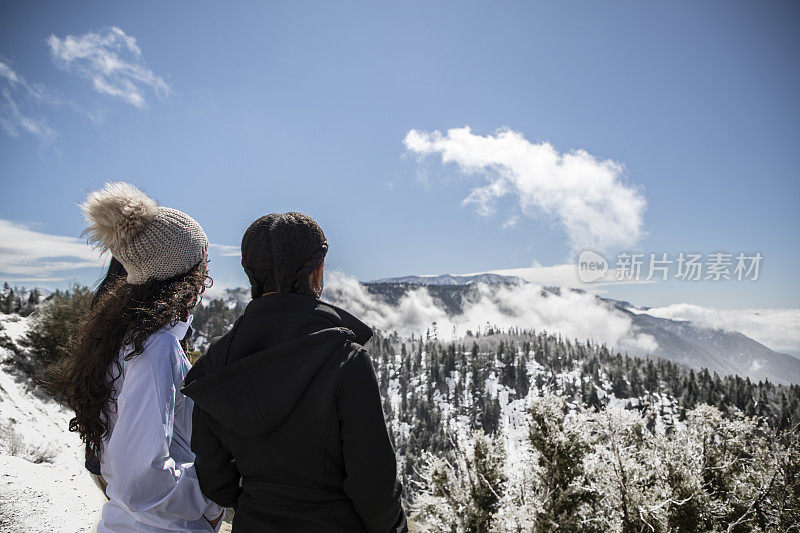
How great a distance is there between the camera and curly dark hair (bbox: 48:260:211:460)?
Answer: 8.27ft

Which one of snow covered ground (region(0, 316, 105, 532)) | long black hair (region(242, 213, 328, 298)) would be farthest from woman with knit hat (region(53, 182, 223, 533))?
snow covered ground (region(0, 316, 105, 532))

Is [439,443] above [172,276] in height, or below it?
below

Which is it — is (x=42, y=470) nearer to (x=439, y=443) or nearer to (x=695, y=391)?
(x=439, y=443)

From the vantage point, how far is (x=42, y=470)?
24.4 ft

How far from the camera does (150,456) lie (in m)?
2.30

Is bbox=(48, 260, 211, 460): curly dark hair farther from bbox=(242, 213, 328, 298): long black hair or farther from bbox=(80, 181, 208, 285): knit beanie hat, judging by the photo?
bbox=(242, 213, 328, 298): long black hair

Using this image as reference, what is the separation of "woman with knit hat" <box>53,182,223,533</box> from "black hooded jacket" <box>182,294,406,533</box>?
45 cm

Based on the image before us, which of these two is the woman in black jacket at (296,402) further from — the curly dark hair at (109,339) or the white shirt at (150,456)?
the curly dark hair at (109,339)

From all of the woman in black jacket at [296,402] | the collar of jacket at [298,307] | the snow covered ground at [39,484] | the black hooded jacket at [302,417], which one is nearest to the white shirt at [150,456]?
the woman in black jacket at [296,402]

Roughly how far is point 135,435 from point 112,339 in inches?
25.7

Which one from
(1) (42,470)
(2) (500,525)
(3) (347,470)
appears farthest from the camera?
(2) (500,525)

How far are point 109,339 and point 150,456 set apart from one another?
2.70 feet

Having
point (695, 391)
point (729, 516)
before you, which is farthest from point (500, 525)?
point (695, 391)

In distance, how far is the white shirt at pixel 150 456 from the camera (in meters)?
2.32
